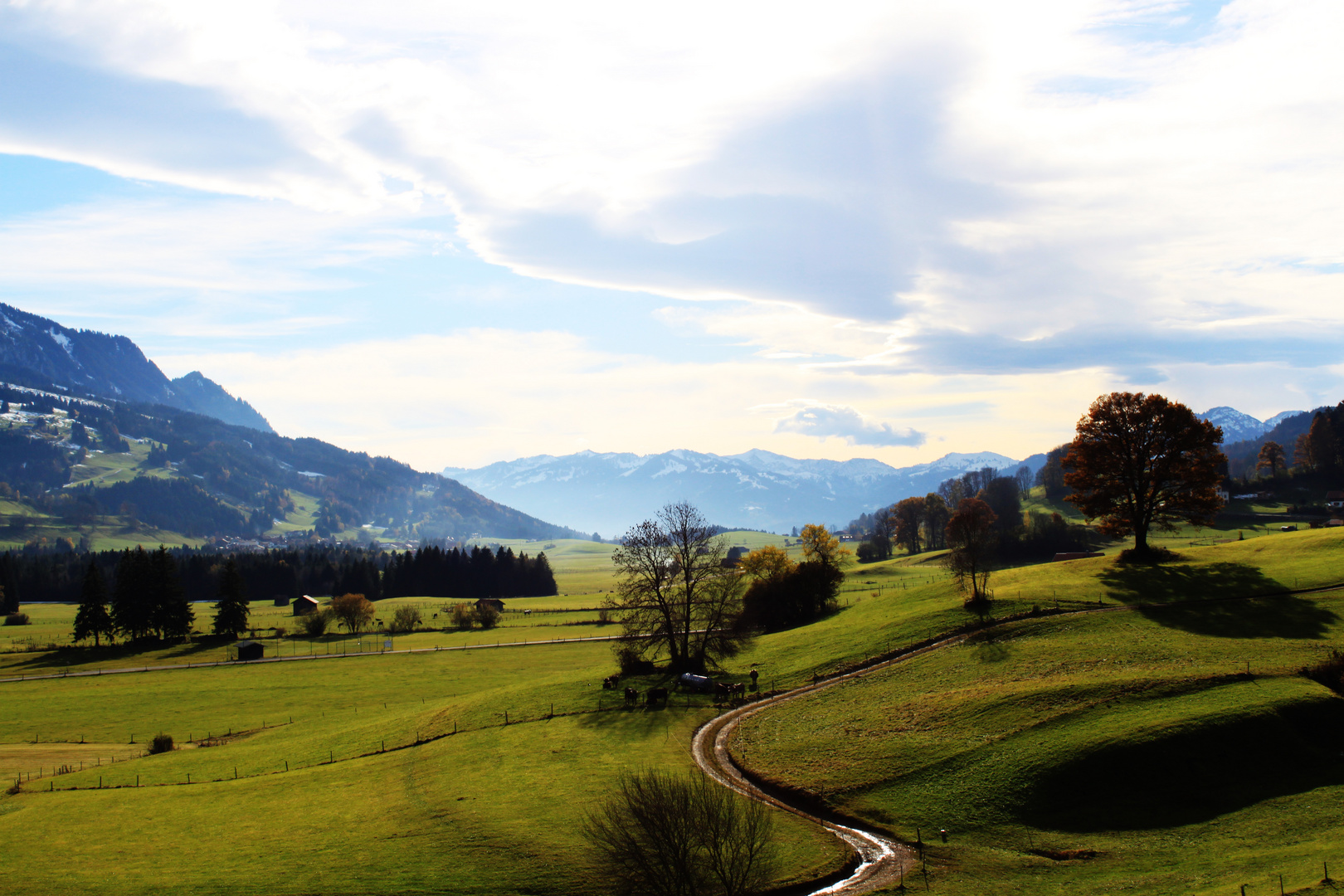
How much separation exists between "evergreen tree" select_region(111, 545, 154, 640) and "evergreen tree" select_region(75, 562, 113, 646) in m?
1.76

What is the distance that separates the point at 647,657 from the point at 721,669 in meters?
14.6

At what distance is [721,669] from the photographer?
63781 millimetres

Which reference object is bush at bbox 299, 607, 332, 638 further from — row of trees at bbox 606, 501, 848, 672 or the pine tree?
row of trees at bbox 606, 501, 848, 672

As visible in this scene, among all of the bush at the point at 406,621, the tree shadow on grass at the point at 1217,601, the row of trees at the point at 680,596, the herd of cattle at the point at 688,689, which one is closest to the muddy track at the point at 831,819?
the tree shadow on grass at the point at 1217,601

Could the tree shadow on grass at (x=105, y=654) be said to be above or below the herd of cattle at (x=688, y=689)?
below

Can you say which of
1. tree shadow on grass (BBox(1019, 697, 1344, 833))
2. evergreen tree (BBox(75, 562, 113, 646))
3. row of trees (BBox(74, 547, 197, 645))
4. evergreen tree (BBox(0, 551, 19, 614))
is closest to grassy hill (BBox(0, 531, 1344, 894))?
tree shadow on grass (BBox(1019, 697, 1344, 833))

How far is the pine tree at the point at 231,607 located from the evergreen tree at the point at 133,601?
988 centimetres

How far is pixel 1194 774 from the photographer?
31469 millimetres

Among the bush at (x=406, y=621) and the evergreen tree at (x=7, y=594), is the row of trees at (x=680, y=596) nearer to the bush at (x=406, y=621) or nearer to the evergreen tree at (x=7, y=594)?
the bush at (x=406, y=621)

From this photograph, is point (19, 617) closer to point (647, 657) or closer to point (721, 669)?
point (647, 657)

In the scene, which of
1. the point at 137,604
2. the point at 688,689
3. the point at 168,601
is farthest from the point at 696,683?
the point at 137,604

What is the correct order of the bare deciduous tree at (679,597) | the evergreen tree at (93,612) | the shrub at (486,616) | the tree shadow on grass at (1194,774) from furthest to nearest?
the shrub at (486,616) < the evergreen tree at (93,612) < the bare deciduous tree at (679,597) < the tree shadow on grass at (1194,774)

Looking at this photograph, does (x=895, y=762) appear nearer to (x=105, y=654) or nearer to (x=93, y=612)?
(x=105, y=654)

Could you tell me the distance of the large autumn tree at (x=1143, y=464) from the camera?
2709 inches
